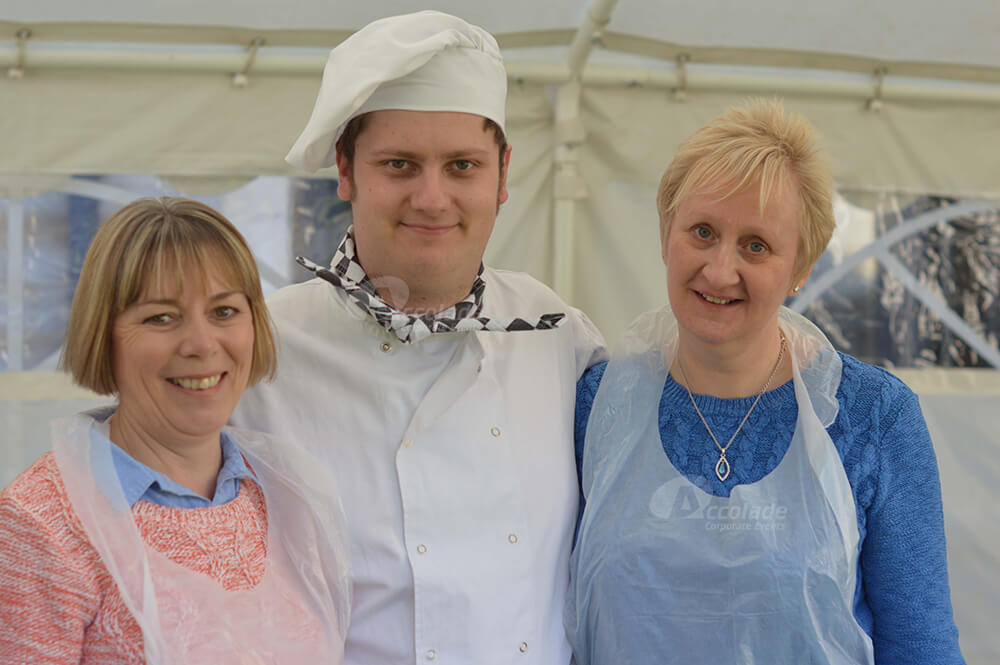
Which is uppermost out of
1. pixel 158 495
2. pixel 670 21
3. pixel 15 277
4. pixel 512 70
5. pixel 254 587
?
pixel 670 21

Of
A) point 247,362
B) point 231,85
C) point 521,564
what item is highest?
point 231,85

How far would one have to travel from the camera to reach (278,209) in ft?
10.2

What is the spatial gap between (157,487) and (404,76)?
2.49ft

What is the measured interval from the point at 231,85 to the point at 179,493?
1.91 meters

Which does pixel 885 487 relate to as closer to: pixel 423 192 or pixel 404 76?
pixel 423 192

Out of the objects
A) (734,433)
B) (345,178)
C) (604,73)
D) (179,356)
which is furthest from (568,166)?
(179,356)

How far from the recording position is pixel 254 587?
1359 mm

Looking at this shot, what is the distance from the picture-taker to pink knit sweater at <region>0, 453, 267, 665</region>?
114 centimetres

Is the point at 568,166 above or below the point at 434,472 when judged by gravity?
above

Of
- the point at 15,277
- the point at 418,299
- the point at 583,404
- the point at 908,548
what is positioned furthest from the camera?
the point at 15,277

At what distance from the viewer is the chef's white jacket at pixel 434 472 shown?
1.58 meters

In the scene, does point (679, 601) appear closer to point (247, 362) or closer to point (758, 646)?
point (758, 646)

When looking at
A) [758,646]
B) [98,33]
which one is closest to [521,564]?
→ [758,646]

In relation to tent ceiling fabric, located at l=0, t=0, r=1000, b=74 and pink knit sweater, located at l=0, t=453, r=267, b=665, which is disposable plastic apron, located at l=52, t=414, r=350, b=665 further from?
tent ceiling fabric, located at l=0, t=0, r=1000, b=74
